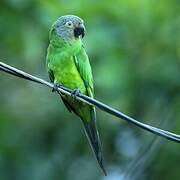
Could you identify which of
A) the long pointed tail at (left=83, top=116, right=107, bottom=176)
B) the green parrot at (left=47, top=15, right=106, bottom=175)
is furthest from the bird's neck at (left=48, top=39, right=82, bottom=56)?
the long pointed tail at (left=83, top=116, right=107, bottom=176)

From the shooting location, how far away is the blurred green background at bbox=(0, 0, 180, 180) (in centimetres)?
711

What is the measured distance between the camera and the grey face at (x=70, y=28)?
19.6 feet

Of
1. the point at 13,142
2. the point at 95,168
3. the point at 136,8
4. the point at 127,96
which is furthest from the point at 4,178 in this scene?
the point at 136,8

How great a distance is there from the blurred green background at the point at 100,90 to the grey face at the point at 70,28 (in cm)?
84

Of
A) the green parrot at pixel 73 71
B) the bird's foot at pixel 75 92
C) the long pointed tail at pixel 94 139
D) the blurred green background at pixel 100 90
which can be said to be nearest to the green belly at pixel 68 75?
the green parrot at pixel 73 71

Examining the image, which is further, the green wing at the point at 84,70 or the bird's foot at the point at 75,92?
the green wing at the point at 84,70

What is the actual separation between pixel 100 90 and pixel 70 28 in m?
1.48

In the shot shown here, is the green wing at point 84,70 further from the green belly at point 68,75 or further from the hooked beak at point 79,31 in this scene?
the hooked beak at point 79,31

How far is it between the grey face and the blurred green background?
839 mm

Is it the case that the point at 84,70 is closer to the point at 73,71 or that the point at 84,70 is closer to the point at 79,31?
the point at 73,71

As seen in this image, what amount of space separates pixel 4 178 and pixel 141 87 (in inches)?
71.1

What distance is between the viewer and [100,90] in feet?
24.3

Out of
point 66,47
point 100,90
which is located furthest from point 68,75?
point 100,90

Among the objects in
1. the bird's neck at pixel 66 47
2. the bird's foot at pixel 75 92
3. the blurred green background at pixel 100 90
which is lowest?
the blurred green background at pixel 100 90
